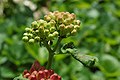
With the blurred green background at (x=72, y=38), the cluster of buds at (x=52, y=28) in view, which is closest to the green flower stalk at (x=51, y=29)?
the cluster of buds at (x=52, y=28)

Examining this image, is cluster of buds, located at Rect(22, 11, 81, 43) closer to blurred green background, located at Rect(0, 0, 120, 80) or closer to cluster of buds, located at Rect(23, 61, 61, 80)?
cluster of buds, located at Rect(23, 61, 61, 80)

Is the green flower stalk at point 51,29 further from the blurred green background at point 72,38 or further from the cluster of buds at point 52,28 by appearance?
the blurred green background at point 72,38

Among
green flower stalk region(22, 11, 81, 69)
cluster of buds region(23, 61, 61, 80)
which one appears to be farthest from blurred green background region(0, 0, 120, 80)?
cluster of buds region(23, 61, 61, 80)

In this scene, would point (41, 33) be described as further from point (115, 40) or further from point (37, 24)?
point (115, 40)

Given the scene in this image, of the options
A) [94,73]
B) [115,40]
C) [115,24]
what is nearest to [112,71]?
[94,73]

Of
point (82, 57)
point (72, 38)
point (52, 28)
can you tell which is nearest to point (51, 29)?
point (52, 28)

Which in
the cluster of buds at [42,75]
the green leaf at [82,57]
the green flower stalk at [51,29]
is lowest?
the cluster of buds at [42,75]

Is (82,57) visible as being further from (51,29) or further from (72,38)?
(72,38)
